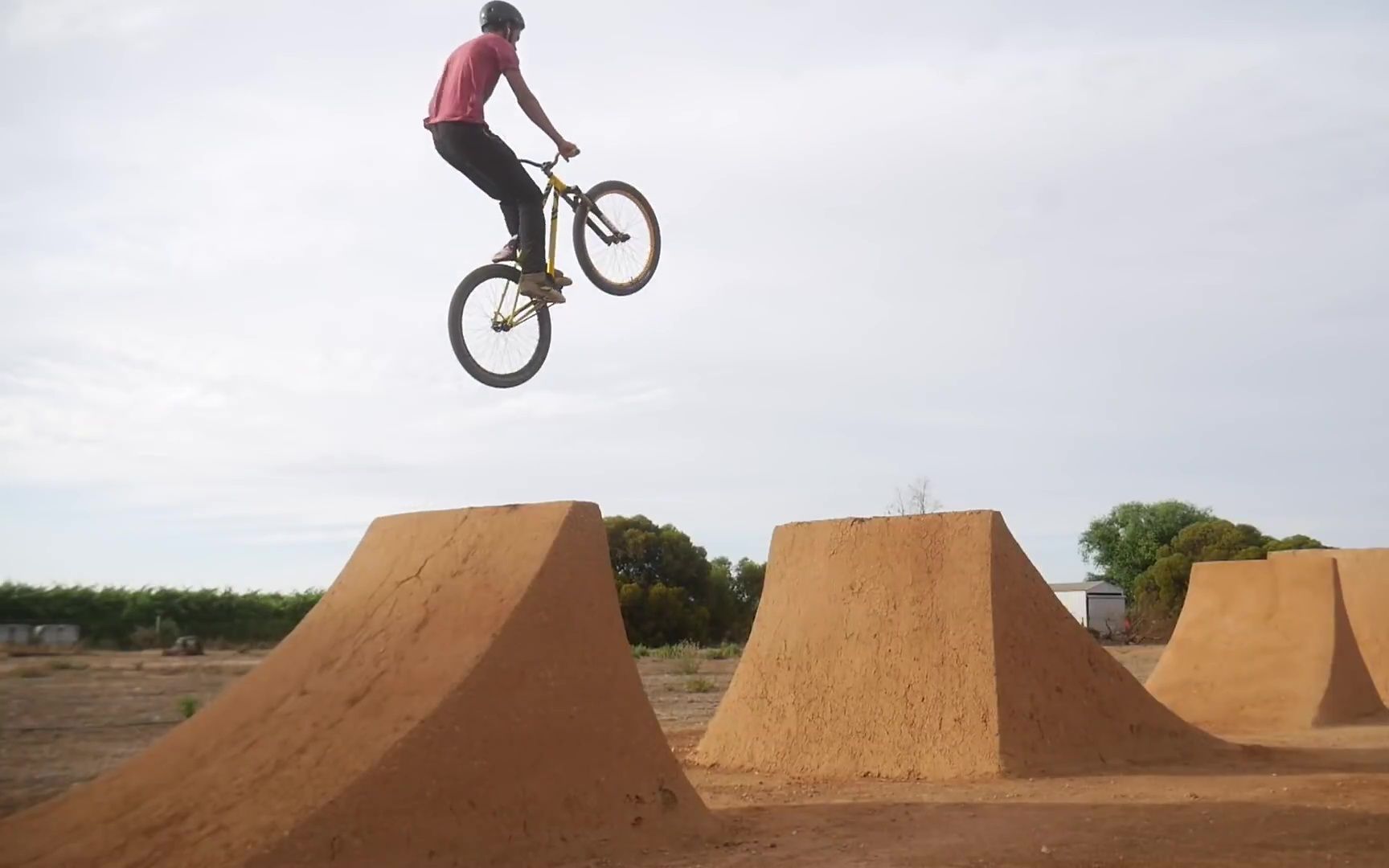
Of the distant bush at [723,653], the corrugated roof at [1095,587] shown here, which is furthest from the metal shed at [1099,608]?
the distant bush at [723,653]

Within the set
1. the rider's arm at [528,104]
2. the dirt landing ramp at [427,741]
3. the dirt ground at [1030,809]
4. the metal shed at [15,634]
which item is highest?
the rider's arm at [528,104]

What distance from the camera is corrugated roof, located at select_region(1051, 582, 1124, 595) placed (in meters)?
46.6

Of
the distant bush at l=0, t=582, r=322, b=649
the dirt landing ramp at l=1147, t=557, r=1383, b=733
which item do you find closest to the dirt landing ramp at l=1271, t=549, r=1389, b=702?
the dirt landing ramp at l=1147, t=557, r=1383, b=733

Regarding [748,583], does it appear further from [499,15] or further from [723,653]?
Answer: [499,15]

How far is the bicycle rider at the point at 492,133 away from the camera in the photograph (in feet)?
22.3

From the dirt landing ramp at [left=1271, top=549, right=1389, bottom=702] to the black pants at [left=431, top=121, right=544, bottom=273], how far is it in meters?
13.4

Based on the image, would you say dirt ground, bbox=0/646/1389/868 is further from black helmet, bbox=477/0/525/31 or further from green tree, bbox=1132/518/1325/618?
green tree, bbox=1132/518/1325/618

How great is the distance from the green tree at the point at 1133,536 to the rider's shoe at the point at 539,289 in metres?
46.9

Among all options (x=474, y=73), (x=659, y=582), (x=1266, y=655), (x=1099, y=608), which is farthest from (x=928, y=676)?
(x=1099, y=608)

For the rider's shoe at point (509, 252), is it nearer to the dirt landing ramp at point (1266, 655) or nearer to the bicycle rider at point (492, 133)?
the bicycle rider at point (492, 133)

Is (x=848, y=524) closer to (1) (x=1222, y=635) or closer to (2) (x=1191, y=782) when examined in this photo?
(2) (x=1191, y=782)

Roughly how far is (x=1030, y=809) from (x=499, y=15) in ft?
19.2

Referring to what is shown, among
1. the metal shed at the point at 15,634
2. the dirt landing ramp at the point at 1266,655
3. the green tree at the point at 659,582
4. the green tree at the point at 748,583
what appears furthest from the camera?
the green tree at the point at 748,583

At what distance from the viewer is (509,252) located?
729 centimetres
